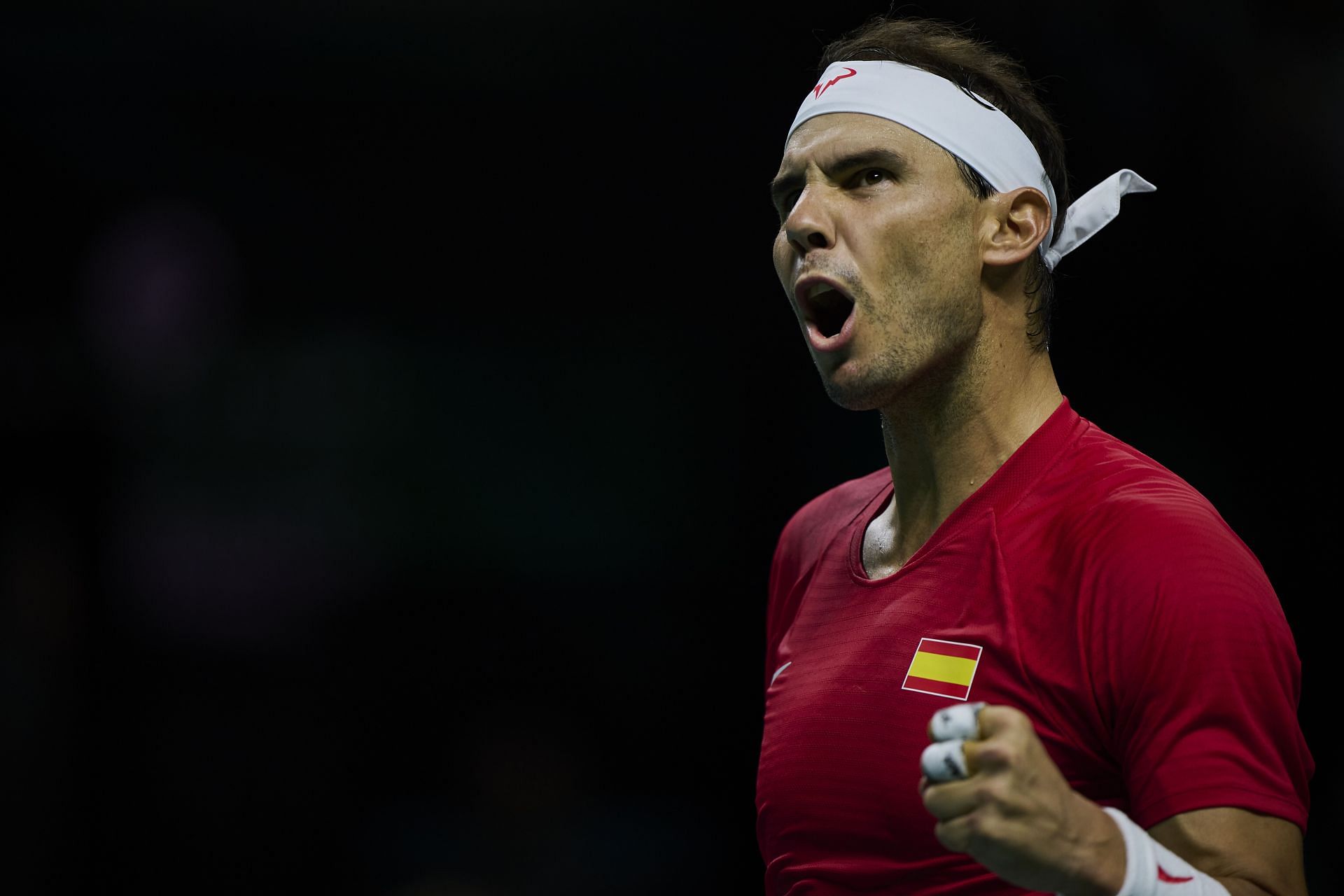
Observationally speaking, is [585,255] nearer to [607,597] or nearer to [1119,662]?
[607,597]

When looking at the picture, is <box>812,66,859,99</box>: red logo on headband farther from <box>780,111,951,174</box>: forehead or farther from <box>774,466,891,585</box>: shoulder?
<box>774,466,891,585</box>: shoulder

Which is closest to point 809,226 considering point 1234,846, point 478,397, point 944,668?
point 944,668

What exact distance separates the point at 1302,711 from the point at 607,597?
2.05 m

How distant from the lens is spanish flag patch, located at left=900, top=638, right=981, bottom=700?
5.55ft

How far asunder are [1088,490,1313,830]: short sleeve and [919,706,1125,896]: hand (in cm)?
23

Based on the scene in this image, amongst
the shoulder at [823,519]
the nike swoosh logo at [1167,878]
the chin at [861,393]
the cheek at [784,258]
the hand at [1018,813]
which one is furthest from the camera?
the shoulder at [823,519]

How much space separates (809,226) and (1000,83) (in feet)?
1.54

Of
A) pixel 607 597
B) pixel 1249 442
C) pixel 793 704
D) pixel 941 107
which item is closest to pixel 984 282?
pixel 941 107

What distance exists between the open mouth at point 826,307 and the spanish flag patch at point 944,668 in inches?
22.4

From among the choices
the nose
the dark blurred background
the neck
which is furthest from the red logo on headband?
the dark blurred background

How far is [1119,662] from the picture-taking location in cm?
154

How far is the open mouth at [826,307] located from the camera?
2.07 metres

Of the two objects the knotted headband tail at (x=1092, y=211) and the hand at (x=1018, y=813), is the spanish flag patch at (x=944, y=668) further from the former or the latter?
the knotted headband tail at (x=1092, y=211)

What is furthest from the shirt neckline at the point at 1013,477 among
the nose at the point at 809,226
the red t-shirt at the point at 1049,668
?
the nose at the point at 809,226
